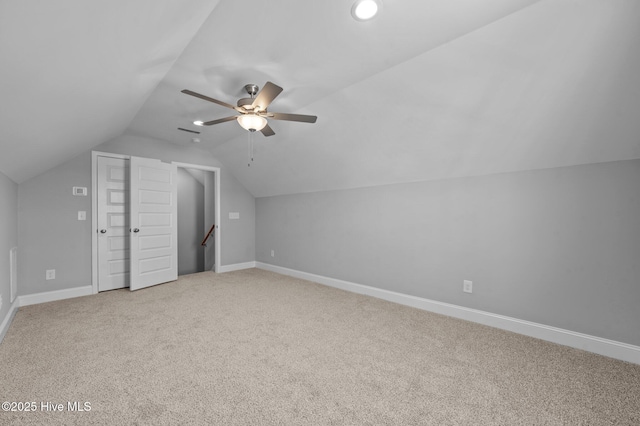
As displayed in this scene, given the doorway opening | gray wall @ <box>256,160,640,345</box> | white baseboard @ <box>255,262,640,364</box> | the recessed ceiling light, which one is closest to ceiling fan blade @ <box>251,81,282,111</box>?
the recessed ceiling light

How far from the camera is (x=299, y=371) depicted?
76.9 inches

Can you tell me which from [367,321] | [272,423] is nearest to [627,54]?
[367,321]

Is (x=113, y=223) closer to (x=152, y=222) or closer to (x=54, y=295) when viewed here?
(x=152, y=222)

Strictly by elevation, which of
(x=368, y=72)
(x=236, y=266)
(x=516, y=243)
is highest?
(x=368, y=72)

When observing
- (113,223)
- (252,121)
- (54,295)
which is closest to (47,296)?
(54,295)

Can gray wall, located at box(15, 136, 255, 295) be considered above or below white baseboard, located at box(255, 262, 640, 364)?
above

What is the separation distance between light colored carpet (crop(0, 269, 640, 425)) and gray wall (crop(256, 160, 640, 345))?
349 mm

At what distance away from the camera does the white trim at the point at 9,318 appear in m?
2.50

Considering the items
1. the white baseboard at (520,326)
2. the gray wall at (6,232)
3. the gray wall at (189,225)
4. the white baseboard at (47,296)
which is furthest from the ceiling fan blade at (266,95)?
the gray wall at (189,225)

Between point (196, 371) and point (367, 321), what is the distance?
1.70 metres

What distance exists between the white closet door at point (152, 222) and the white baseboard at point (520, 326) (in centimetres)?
309

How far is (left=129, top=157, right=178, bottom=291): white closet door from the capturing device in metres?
4.09

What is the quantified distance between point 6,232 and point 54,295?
4.33 ft

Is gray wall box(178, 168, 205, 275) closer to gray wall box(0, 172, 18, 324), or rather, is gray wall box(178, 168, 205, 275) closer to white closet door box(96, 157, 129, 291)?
white closet door box(96, 157, 129, 291)
